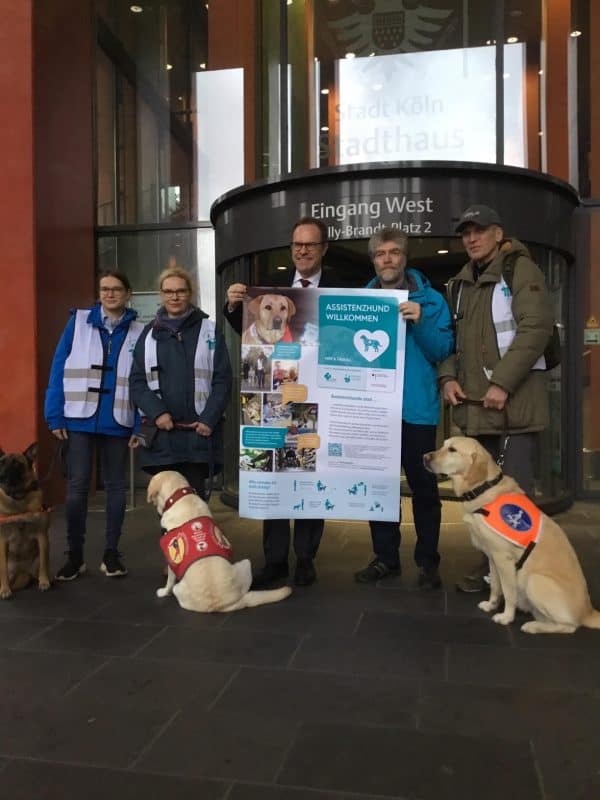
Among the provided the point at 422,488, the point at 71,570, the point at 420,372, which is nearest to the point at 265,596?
the point at 422,488

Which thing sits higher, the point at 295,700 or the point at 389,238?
the point at 389,238

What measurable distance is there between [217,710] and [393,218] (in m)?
5.50

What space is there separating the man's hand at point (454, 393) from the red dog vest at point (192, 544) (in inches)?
68.0

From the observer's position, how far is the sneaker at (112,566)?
496cm

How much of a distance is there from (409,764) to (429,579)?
7.36ft

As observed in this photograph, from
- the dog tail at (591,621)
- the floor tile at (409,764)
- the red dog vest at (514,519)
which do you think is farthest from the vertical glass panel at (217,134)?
the floor tile at (409,764)

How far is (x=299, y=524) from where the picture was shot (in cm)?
476

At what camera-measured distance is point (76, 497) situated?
4.91 m

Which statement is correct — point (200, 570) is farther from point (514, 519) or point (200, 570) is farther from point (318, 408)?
point (514, 519)

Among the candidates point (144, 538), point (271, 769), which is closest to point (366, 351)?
point (271, 769)

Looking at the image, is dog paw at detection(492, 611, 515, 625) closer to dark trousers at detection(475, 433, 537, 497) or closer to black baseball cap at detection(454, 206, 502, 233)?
dark trousers at detection(475, 433, 537, 497)

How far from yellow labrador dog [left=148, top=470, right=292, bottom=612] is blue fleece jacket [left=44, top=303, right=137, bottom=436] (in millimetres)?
817

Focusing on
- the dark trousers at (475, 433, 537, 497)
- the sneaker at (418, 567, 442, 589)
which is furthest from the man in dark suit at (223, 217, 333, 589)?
the dark trousers at (475, 433, 537, 497)

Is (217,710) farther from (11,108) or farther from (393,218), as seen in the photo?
(11,108)
